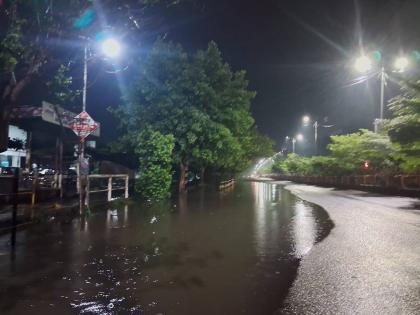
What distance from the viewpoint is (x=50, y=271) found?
6555 millimetres

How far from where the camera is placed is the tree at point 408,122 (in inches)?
881

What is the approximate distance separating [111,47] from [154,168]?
7366 mm

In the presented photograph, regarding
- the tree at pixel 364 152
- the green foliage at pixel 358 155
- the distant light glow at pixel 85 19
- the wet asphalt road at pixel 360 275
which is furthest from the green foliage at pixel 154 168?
the tree at pixel 364 152

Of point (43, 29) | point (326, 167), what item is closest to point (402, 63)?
point (43, 29)

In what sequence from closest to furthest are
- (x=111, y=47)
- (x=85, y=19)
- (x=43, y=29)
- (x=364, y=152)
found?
(x=43, y=29), (x=85, y=19), (x=111, y=47), (x=364, y=152)

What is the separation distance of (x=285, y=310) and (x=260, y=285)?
103 cm

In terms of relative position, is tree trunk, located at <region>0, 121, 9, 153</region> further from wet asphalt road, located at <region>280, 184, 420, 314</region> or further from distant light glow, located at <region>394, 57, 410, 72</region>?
distant light glow, located at <region>394, 57, 410, 72</region>

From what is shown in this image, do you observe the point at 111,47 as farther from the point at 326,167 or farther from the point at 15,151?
the point at 326,167

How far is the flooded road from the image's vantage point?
199 inches

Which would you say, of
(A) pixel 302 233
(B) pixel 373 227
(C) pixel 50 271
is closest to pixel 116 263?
(C) pixel 50 271

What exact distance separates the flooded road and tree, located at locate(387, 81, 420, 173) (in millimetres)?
12840

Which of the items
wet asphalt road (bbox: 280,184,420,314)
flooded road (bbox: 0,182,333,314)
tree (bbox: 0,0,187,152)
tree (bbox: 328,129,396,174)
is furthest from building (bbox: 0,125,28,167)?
tree (bbox: 328,129,396,174)

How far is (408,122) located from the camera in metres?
22.5

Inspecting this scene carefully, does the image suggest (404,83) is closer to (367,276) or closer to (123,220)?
(123,220)
